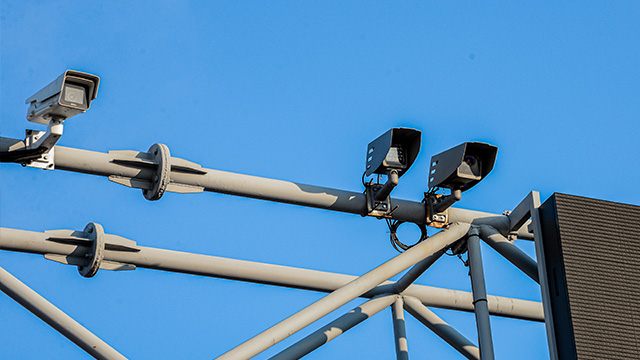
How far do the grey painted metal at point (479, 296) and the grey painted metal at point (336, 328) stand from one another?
1819mm

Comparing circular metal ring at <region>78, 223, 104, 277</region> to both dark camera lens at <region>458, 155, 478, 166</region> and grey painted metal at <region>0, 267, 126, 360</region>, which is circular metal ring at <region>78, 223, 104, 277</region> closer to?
grey painted metal at <region>0, 267, 126, 360</region>

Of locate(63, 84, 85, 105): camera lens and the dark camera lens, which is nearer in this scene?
locate(63, 84, 85, 105): camera lens

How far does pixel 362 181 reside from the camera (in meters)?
13.1

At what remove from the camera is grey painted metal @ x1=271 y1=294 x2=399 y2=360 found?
13461 millimetres

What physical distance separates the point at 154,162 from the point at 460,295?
5.35 metres

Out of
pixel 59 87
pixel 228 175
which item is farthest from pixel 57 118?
pixel 228 175

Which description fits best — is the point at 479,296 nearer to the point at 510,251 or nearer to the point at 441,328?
the point at 510,251

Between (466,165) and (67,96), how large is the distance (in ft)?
16.4

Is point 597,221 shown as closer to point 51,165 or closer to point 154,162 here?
point 154,162

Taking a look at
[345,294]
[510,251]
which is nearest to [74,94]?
[345,294]

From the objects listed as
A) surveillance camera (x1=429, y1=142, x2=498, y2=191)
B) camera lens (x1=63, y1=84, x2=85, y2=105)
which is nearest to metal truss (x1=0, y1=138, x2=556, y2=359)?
surveillance camera (x1=429, y1=142, x2=498, y2=191)

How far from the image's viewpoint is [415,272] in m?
14.2

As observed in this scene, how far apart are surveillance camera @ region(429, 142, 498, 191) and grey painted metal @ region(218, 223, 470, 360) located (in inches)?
27.3

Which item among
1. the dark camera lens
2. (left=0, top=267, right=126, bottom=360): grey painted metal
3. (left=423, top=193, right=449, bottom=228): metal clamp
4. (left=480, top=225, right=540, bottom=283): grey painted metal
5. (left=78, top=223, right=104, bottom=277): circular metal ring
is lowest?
(left=0, top=267, right=126, bottom=360): grey painted metal
